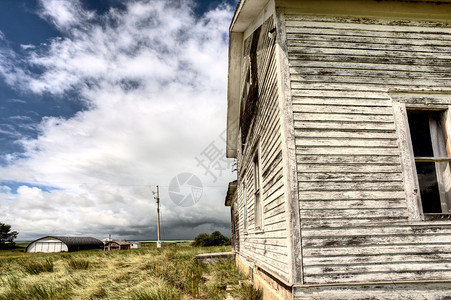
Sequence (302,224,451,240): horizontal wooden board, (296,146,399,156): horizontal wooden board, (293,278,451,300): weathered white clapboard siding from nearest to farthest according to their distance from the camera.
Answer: (293,278,451,300): weathered white clapboard siding, (302,224,451,240): horizontal wooden board, (296,146,399,156): horizontal wooden board

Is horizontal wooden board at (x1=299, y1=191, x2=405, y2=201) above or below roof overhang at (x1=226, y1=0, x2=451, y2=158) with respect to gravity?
below

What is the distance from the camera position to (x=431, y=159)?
423 centimetres

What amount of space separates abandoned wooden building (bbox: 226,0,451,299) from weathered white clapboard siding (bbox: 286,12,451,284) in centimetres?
1

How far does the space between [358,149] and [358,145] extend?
0.06 metres

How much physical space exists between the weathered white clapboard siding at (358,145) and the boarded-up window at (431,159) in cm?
35

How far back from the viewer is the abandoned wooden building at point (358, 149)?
12.3 feet

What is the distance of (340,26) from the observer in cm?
482

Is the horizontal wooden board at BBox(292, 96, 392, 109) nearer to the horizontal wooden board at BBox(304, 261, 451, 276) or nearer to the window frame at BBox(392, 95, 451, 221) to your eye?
the window frame at BBox(392, 95, 451, 221)

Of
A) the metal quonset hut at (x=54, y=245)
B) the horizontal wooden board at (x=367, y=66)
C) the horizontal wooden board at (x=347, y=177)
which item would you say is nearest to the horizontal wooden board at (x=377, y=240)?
the horizontal wooden board at (x=347, y=177)

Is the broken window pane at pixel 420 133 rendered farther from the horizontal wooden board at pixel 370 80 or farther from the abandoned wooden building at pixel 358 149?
the horizontal wooden board at pixel 370 80

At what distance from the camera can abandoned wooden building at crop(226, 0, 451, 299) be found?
3.75m

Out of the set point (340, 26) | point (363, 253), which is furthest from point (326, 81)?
point (363, 253)

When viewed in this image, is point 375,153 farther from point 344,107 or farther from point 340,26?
point 340,26

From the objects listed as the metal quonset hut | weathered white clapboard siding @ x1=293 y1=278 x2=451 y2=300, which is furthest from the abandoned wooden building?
the metal quonset hut
